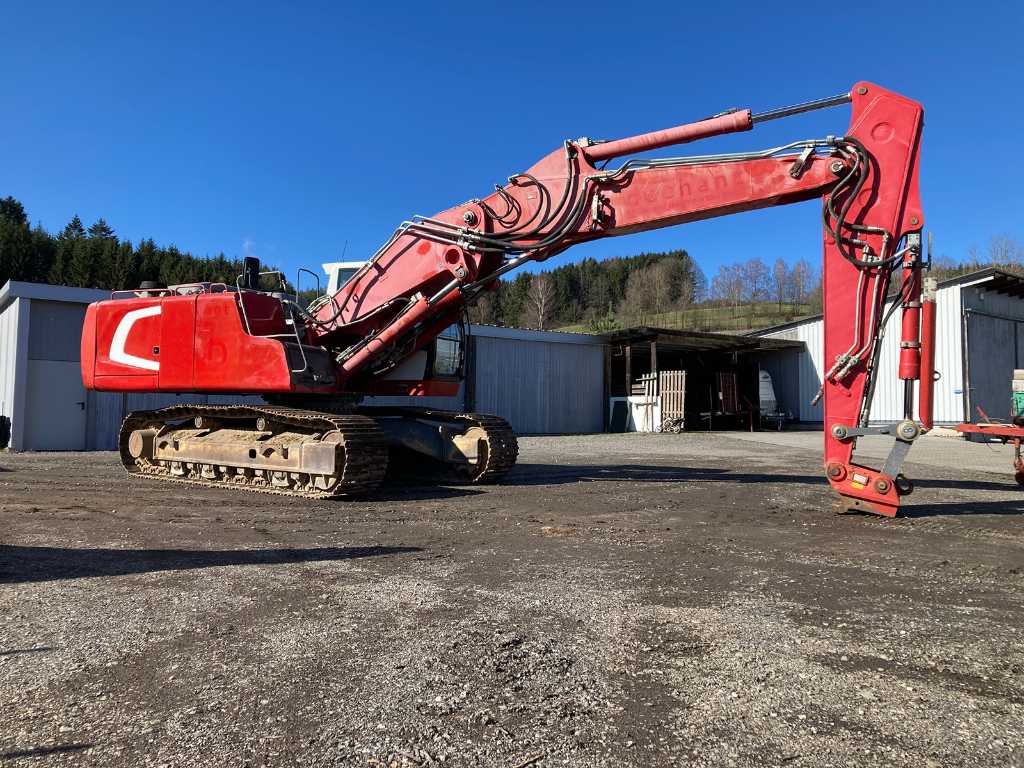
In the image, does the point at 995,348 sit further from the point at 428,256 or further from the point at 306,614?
the point at 306,614

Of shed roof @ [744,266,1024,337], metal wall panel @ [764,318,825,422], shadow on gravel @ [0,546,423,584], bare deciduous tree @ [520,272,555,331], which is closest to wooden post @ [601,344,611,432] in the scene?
metal wall panel @ [764,318,825,422]

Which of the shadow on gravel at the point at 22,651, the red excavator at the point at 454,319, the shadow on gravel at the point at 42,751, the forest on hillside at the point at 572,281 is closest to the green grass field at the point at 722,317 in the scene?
the forest on hillside at the point at 572,281

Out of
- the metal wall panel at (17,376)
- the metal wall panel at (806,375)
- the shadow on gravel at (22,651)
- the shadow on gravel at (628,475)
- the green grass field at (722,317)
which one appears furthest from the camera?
the green grass field at (722,317)

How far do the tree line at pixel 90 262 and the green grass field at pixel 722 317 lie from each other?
3720cm

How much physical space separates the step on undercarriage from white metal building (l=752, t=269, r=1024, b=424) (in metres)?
18.6

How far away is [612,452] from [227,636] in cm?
1375

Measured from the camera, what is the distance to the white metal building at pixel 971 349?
78.9 ft

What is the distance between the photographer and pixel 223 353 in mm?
8625

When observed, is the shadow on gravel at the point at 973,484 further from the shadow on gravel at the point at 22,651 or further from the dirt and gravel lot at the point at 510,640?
the shadow on gravel at the point at 22,651

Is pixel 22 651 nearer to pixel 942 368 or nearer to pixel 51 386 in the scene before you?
pixel 51 386

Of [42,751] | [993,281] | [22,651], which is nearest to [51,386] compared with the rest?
[22,651]

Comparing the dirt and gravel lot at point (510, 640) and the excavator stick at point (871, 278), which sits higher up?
the excavator stick at point (871, 278)

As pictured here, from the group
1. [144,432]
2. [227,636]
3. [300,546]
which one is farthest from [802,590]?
[144,432]

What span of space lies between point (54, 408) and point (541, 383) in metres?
16.3
